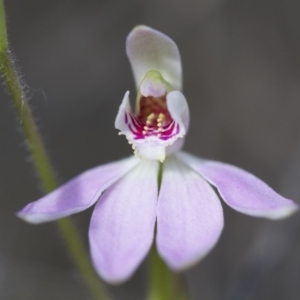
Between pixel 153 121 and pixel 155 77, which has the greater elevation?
pixel 155 77

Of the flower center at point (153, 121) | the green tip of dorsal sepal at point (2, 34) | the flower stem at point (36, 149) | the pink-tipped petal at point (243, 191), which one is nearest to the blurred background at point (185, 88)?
the flower stem at point (36, 149)

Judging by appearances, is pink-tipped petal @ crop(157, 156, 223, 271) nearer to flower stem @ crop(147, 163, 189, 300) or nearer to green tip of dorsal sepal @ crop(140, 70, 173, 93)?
flower stem @ crop(147, 163, 189, 300)

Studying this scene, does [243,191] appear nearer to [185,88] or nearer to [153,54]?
[153,54]

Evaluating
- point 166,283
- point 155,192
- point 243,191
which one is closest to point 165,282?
point 166,283

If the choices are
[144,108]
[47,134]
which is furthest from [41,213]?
[47,134]

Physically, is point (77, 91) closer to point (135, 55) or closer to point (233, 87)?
point (233, 87)

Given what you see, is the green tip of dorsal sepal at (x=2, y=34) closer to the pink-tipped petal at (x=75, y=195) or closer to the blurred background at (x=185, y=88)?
the pink-tipped petal at (x=75, y=195)

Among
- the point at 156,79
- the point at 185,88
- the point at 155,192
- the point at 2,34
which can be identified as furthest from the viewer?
the point at 185,88
